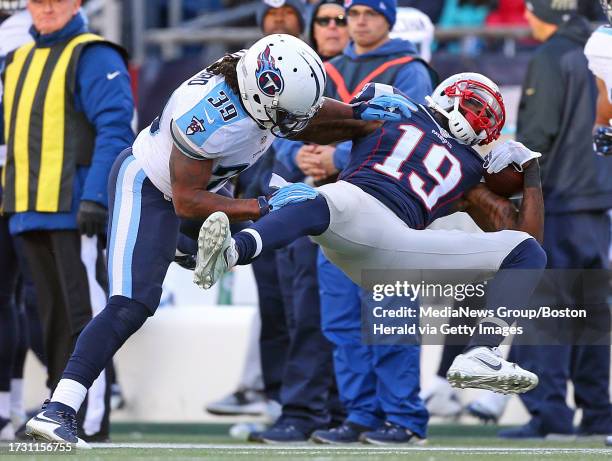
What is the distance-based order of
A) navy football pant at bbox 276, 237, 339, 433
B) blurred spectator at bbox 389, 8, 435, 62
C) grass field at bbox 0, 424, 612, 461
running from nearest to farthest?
1. grass field at bbox 0, 424, 612, 461
2. navy football pant at bbox 276, 237, 339, 433
3. blurred spectator at bbox 389, 8, 435, 62

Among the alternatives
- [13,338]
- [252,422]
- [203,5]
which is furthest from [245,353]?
[203,5]

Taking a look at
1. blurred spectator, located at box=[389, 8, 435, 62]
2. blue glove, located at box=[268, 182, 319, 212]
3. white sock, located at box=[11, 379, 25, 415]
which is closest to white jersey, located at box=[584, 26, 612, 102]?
blurred spectator, located at box=[389, 8, 435, 62]

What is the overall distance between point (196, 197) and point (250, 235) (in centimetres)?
30

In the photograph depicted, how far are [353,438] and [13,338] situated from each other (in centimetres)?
176

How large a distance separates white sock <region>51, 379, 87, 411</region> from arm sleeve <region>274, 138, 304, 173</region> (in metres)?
2.13

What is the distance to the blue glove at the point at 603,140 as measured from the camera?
678 cm

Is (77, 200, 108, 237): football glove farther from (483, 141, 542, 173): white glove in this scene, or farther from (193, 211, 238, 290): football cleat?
(483, 141, 542, 173): white glove

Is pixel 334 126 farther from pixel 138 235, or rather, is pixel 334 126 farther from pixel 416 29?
pixel 416 29

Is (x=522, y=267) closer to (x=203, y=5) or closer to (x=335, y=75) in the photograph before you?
(x=335, y=75)

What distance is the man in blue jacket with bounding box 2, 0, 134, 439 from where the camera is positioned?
7.07 meters

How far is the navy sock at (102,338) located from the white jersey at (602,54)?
250 cm

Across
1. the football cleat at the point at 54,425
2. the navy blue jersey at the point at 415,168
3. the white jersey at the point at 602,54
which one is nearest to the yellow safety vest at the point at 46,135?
the navy blue jersey at the point at 415,168

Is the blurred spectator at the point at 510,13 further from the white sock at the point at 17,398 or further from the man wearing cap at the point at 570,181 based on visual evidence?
the white sock at the point at 17,398

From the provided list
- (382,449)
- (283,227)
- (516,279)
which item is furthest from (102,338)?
(516,279)
